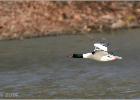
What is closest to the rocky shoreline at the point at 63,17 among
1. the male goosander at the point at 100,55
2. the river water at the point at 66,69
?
the river water at the point at 66,69

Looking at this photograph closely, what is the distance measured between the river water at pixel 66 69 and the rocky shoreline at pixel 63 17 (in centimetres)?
33

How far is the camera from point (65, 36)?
952 cm

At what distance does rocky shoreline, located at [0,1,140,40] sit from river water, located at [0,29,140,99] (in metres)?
0.33

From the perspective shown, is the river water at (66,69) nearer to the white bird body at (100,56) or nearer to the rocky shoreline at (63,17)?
the white bird body at (100,56)

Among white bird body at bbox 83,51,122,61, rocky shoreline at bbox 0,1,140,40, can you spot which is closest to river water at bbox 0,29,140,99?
white bird body at bbox 83,51,122,61

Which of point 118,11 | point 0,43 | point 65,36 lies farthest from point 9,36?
point 118,11

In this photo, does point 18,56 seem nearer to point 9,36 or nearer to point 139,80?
point 9,36

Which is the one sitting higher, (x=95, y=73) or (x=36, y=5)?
(x=36, y=5)

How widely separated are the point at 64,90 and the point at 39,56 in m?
1.76

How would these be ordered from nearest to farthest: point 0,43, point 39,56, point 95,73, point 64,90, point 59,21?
point 64,90
point 95,73
point 39,56
point 0,43
point 59,21

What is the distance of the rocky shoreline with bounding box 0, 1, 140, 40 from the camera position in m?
9.72

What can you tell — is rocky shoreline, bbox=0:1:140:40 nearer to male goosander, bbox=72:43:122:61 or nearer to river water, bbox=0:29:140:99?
river water, bbox=0:29:140:99

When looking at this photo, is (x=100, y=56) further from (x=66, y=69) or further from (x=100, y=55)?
(x=66, y=69)

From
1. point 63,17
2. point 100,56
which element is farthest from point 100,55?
point 63,17
